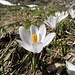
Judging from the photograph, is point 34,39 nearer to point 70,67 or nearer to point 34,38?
point 34,38

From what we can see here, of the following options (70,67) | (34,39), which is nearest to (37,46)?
(34,39)

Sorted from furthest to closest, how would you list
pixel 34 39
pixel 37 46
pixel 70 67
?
pixel 34 39 → pixel 37 46 → pixel 70 67

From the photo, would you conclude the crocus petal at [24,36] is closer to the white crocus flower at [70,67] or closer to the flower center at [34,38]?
the flower center at [34,38]

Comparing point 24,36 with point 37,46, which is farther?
point 24,36

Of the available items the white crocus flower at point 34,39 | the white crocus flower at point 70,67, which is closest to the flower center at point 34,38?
the white crocus flower at point 34,39

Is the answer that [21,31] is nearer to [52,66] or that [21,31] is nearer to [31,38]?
[31,38]

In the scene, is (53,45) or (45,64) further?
(53,45)

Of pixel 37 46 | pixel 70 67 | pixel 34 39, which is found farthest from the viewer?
pixel 34 39

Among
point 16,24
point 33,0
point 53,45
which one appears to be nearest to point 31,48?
point 53,45
